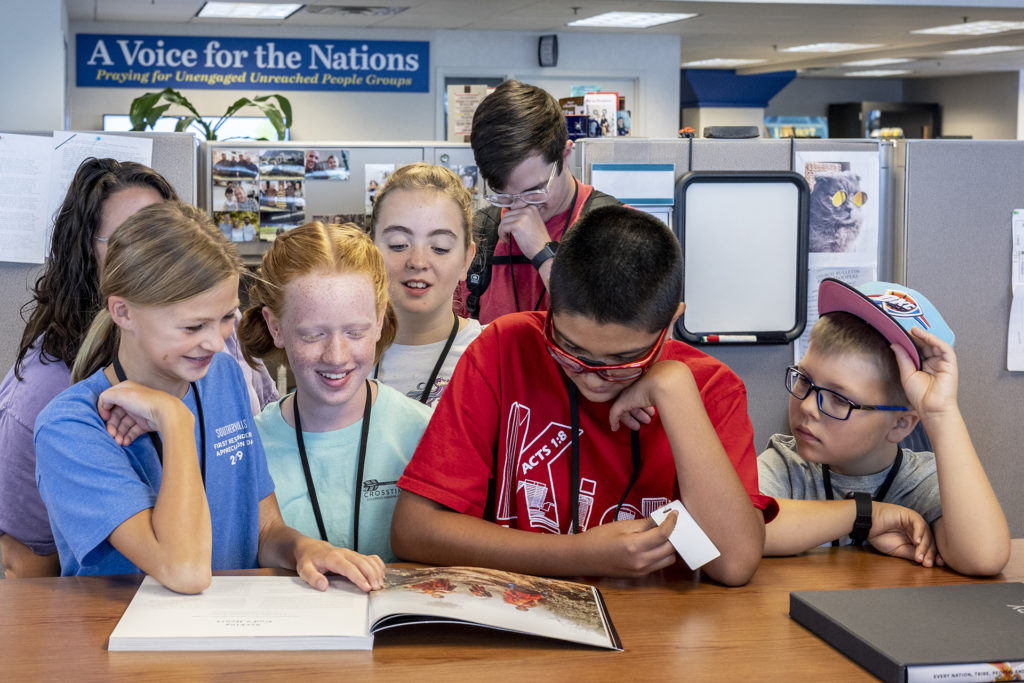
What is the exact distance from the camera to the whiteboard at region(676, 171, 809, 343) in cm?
289

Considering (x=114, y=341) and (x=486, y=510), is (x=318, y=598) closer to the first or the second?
(x=486, y=510)

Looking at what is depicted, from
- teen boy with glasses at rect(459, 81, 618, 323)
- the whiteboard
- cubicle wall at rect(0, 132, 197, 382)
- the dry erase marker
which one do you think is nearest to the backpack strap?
teen boy with glasses at rect(459, 81, 618, 323)

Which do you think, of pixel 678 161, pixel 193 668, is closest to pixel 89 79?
pixel 678 161

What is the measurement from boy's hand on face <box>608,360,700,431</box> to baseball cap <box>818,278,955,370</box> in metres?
0.36

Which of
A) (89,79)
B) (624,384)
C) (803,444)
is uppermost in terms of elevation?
(89,79)

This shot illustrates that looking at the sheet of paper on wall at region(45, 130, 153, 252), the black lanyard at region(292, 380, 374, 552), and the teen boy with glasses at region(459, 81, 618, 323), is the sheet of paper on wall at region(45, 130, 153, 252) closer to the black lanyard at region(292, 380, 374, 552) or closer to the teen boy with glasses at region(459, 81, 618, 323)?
the teen boy with glasses at region(459, 81, 618, 323)

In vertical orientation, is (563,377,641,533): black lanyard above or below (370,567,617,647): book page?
above

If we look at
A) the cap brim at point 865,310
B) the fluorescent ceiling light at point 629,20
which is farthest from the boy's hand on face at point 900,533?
the fluorescent ceiling light at point 629,20

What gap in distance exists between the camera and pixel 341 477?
1555 millimetres

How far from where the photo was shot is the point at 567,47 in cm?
1029

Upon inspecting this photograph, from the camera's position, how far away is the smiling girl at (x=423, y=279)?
192cm

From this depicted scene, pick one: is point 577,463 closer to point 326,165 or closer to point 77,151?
point 77,151

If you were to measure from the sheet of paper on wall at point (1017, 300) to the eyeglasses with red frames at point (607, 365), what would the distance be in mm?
2060

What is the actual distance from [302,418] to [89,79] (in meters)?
8.80
